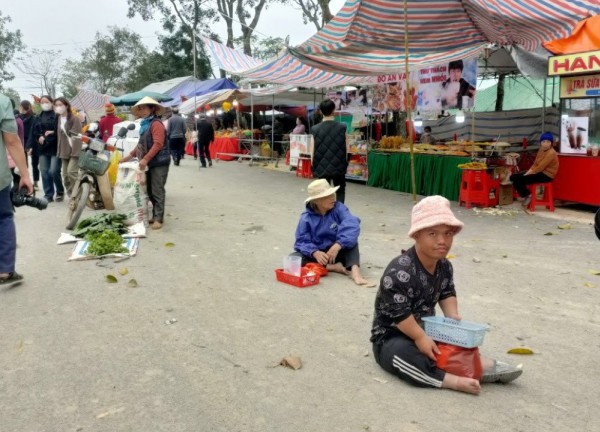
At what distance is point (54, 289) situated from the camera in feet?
17.5

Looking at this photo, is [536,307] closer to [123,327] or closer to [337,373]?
[337,373]

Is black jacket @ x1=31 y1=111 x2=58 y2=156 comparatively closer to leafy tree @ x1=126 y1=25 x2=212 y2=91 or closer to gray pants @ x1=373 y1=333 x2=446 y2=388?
gray pants @ x1=373 y1=333 x2=446 y2=388

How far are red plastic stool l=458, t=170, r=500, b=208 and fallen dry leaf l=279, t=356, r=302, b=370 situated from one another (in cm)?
725

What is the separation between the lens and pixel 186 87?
113ft

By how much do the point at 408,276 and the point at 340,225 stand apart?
2455 mm

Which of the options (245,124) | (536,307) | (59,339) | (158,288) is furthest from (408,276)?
(245,124)

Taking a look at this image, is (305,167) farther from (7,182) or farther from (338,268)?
(7,182)

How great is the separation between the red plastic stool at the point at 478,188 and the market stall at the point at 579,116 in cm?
119

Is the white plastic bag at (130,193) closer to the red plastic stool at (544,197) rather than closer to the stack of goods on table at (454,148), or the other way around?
the stack of goods on table at (454,148)

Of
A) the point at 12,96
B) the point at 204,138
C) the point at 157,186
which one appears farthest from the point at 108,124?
the point at 12,96

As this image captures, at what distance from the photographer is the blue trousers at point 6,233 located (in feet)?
17.0

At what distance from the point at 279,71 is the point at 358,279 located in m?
10.2

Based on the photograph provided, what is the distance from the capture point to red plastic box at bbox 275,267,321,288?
5.36 metres

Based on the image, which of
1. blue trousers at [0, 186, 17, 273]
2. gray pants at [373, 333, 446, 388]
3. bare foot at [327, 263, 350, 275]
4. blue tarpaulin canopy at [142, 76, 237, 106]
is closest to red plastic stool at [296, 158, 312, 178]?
bare foot at [327, 263, 350, 275]
